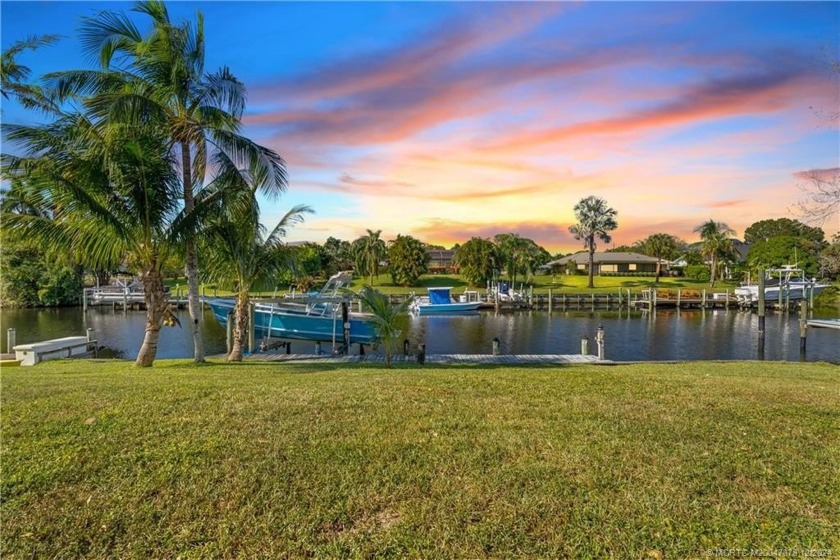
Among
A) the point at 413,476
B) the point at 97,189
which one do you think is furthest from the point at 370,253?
the point at 413,476

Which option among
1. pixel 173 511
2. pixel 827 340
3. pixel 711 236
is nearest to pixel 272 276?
pixel 173 511

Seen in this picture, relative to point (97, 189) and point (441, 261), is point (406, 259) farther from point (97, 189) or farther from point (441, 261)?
point (97, 189)

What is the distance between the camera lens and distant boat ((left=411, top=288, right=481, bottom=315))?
46250 millimetres

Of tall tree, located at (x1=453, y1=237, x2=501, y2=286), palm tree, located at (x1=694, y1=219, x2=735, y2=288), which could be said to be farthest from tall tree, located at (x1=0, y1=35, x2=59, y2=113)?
palm tree, located at (x1=694, y1=219, x2=735, y2=288)

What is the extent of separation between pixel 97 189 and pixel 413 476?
10700 mm

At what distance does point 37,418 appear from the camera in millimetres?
5688

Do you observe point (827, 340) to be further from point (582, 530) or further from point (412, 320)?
point (582, 530)

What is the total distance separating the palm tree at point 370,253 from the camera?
240 feet

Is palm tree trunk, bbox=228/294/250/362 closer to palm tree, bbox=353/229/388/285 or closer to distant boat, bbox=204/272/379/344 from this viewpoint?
distant boat, bbox=204/272/379/344

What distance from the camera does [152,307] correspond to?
1252 cm

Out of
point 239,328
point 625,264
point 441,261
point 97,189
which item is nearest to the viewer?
point 97,189

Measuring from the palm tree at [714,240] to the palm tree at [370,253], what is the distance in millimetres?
46769

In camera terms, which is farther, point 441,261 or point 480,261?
point 441,261

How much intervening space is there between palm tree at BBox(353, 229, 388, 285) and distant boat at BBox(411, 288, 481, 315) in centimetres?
2547
